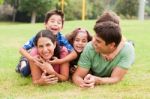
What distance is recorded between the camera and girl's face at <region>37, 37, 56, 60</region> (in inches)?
215

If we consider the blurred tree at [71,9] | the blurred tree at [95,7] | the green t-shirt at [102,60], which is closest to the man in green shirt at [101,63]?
the green t-shirt at [102,60]

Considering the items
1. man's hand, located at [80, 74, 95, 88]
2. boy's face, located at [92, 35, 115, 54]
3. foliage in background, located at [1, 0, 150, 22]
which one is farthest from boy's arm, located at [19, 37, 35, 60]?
foliage in background, located at [1, 0, 150, 22]

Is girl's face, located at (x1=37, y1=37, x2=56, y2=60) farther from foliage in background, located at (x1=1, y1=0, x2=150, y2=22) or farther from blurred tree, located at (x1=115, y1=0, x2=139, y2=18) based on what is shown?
blurred tree, located at (x1=115, y1=0, x2=139, y2=18)

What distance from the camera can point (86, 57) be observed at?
5.53 m

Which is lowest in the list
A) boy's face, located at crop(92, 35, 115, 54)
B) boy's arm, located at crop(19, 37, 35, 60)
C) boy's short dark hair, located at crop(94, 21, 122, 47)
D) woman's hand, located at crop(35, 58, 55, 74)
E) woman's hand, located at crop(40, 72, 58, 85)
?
woman's hand, located at crop(40, 72, 58, 85)

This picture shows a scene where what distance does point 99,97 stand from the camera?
15.9 feet

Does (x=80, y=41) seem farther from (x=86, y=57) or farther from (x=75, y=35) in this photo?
(x=86, y=57)

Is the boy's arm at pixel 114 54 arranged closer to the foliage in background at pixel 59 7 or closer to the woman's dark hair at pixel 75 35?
the woman's dark hair at pixel 75 35

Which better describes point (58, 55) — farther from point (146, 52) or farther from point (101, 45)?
point (146, 52)

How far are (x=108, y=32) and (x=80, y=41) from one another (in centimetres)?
80

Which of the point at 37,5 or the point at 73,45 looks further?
the point at 37,5

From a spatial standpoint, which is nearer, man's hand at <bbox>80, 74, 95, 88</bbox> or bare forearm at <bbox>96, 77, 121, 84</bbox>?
man's hand at <bbox>80, 74, 95, 88</bbox>

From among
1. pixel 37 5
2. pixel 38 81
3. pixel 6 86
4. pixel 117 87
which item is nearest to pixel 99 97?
pixel 117 87

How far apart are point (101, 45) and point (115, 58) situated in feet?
1.14
